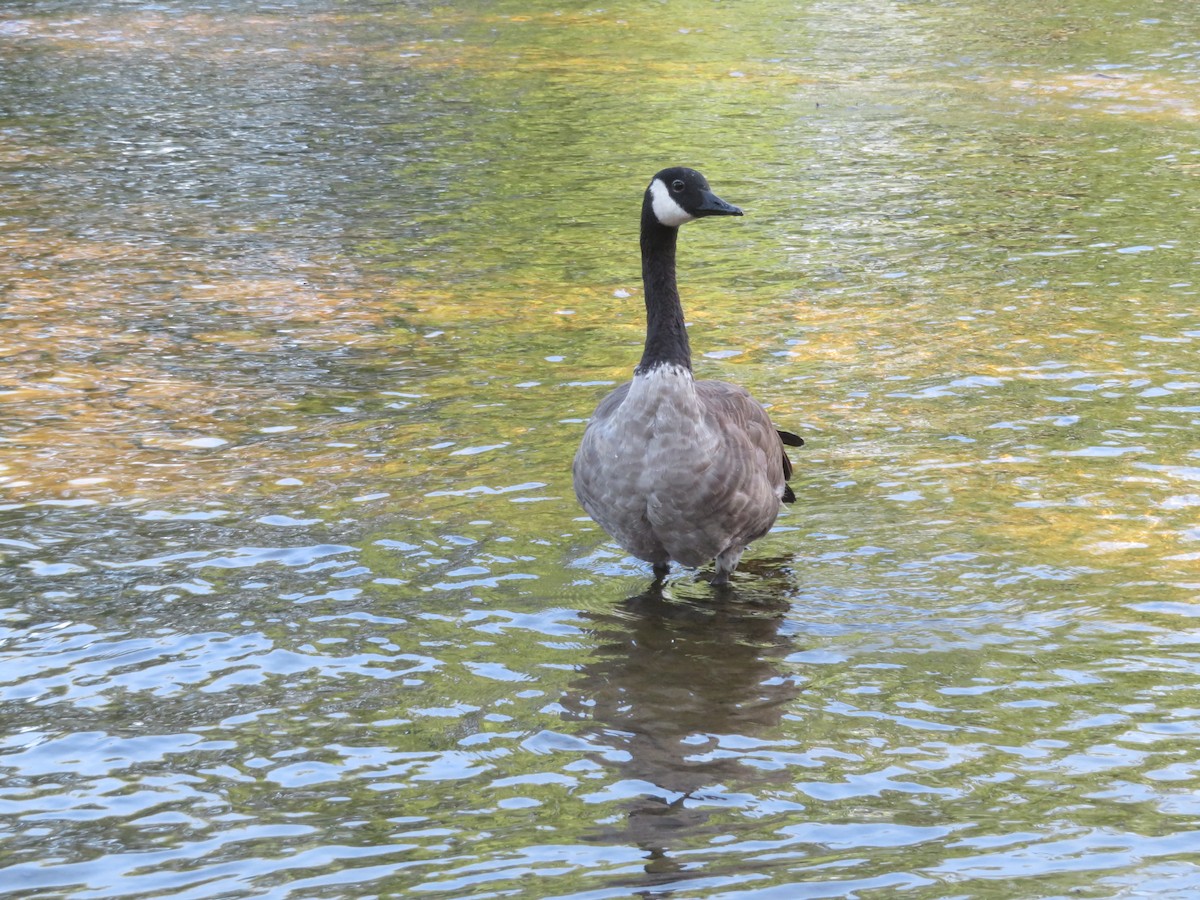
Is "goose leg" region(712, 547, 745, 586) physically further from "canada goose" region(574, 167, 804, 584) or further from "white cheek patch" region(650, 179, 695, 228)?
"white cheek patch" region(650, 179, 695, 228)

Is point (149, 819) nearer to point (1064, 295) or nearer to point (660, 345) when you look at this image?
point (660, 345)

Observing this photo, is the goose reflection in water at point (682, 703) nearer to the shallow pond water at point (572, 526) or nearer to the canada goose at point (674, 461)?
the shallow pond water at point (572, 526)

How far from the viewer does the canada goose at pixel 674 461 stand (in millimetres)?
7551

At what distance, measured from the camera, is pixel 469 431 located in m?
10.3

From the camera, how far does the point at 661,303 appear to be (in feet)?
26.8

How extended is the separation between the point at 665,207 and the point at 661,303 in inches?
20.5

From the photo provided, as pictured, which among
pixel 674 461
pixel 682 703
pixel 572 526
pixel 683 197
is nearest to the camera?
pixel 682 703

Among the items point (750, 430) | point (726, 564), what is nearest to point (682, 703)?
point (726, 564)

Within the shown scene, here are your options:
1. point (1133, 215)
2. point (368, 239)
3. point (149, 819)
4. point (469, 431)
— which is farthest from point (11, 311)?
point (1133, 215)

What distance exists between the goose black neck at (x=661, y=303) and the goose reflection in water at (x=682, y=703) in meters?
1.30

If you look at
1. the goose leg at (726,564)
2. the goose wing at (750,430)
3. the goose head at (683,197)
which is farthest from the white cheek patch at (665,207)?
the goose leg at (726,564)

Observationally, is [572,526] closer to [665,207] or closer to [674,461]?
[674,461]

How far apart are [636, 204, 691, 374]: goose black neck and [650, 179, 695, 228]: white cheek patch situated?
2.4 inches

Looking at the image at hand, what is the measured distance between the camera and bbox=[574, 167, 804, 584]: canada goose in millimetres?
7551
